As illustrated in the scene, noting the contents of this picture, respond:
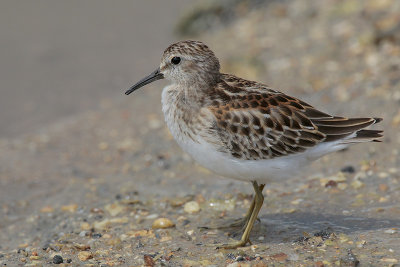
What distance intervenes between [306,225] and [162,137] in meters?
3.96

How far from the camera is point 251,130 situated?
663cm

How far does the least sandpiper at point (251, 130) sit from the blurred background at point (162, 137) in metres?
0.89

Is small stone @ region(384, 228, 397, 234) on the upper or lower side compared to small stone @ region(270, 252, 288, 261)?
upper

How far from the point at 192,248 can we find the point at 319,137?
1.90m

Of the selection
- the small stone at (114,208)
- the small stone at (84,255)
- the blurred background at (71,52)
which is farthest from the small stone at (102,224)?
the blurred background at (71,52)

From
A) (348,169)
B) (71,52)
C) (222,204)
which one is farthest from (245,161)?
(71,52)

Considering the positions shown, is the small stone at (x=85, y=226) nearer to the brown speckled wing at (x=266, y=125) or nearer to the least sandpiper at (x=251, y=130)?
the least sandpiper at (x=251, y=130)

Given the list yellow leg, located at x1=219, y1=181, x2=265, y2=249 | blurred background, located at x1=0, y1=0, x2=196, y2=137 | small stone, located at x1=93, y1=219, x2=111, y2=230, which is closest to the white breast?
yellow leg, located at x1=219, y1=181, x2=265, y2=249

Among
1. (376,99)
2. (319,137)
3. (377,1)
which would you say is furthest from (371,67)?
(319,137)

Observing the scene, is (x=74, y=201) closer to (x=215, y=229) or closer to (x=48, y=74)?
(x=215, y=229)

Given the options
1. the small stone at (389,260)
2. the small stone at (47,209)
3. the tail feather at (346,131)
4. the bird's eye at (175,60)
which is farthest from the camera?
the small stone at (47,209)

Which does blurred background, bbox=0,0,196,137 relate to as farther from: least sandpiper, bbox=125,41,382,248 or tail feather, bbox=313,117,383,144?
tail feather, bbox=313,117,383,144

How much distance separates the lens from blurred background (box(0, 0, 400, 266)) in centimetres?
695

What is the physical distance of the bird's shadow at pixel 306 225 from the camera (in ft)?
22.4
